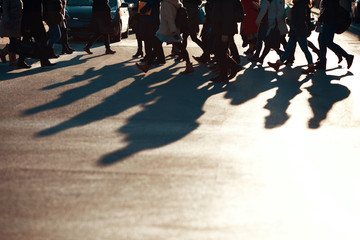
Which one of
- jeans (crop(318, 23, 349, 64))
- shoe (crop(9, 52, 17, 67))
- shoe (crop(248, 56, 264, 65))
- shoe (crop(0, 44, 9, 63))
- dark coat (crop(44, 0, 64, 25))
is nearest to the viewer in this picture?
jeans (crop(318, 23, 349, 64))

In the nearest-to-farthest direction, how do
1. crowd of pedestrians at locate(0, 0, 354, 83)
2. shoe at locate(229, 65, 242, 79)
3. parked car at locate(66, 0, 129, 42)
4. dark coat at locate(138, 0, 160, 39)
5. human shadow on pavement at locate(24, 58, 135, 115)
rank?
human shadow on pavement at locate(24, 58, 135, 115) < crowd of pedestrians at locate(0, 0, 354, 83) < shoe at locate(229, 65, 242, 79) < dark coat at locate(138, 0, 160, 39) < parked car at locate(66, 0, 129, 42)

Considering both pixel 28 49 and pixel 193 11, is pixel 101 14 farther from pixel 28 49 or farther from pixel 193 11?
pixel 28 49

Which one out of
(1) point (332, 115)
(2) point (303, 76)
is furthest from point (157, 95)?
(2) point (303, 76)

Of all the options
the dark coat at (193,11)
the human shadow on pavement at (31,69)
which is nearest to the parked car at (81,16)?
the human shadow on pavement at (31,69)

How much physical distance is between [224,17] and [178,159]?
4.70m

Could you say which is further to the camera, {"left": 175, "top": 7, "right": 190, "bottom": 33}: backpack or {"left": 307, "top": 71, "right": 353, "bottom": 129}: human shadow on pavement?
{"left": 175, "top": 7, "right": 190, "bottom": 33}: backpack

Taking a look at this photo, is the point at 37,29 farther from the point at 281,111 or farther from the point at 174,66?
the point at 281,111

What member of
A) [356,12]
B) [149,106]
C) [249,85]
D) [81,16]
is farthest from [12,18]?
[356,12]

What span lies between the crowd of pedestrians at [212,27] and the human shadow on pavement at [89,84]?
0.54 metres

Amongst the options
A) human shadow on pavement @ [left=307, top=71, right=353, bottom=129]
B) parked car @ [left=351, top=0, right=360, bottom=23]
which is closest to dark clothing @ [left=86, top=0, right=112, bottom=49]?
human shadow on pavement @ [left=307, top=71, right=353, bottom=129]

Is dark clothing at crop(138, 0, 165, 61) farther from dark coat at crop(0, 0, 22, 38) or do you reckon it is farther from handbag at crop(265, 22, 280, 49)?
dark coat at crop(0, 0, 22, 38)

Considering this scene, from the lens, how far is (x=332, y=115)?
25.5ft

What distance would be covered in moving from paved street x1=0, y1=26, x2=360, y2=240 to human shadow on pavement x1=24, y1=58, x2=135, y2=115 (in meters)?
0.03

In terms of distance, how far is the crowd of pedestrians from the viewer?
10.1 m
